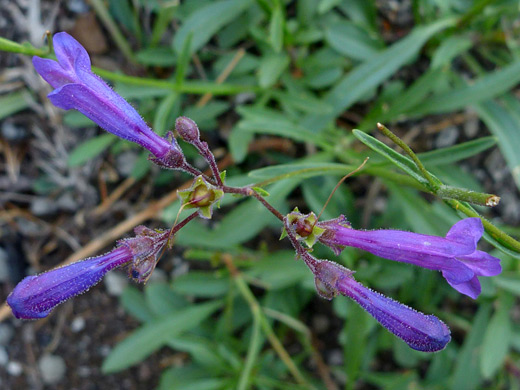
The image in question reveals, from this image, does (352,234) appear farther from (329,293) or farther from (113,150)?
(113,150)

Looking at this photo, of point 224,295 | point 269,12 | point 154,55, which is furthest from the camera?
point 224,295

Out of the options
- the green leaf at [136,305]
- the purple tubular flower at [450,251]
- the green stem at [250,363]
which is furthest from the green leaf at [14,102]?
the purple tubular flower at [450,251]

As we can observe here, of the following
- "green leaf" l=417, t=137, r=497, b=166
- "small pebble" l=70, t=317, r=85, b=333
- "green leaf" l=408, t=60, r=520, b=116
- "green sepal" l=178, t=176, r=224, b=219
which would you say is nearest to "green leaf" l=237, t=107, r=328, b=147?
"green leaf" l=417, t=137, r=497, b=166

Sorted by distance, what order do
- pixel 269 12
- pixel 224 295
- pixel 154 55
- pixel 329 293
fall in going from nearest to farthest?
pixel 329 293, pixel 269 12, pixel 154 55, pixel 224 295

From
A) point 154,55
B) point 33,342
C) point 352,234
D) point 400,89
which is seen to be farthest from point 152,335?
point 400,89

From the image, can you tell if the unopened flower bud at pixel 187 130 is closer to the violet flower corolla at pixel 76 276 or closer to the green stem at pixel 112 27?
the violet flower corolla at pixel 76 276

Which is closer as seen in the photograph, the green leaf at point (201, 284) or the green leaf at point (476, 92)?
the green leaf at point (476, 92)

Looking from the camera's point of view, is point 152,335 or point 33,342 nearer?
point 152,335

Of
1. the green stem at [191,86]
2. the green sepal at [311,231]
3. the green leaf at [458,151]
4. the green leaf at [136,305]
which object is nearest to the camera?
the green sepal at [311,231]
